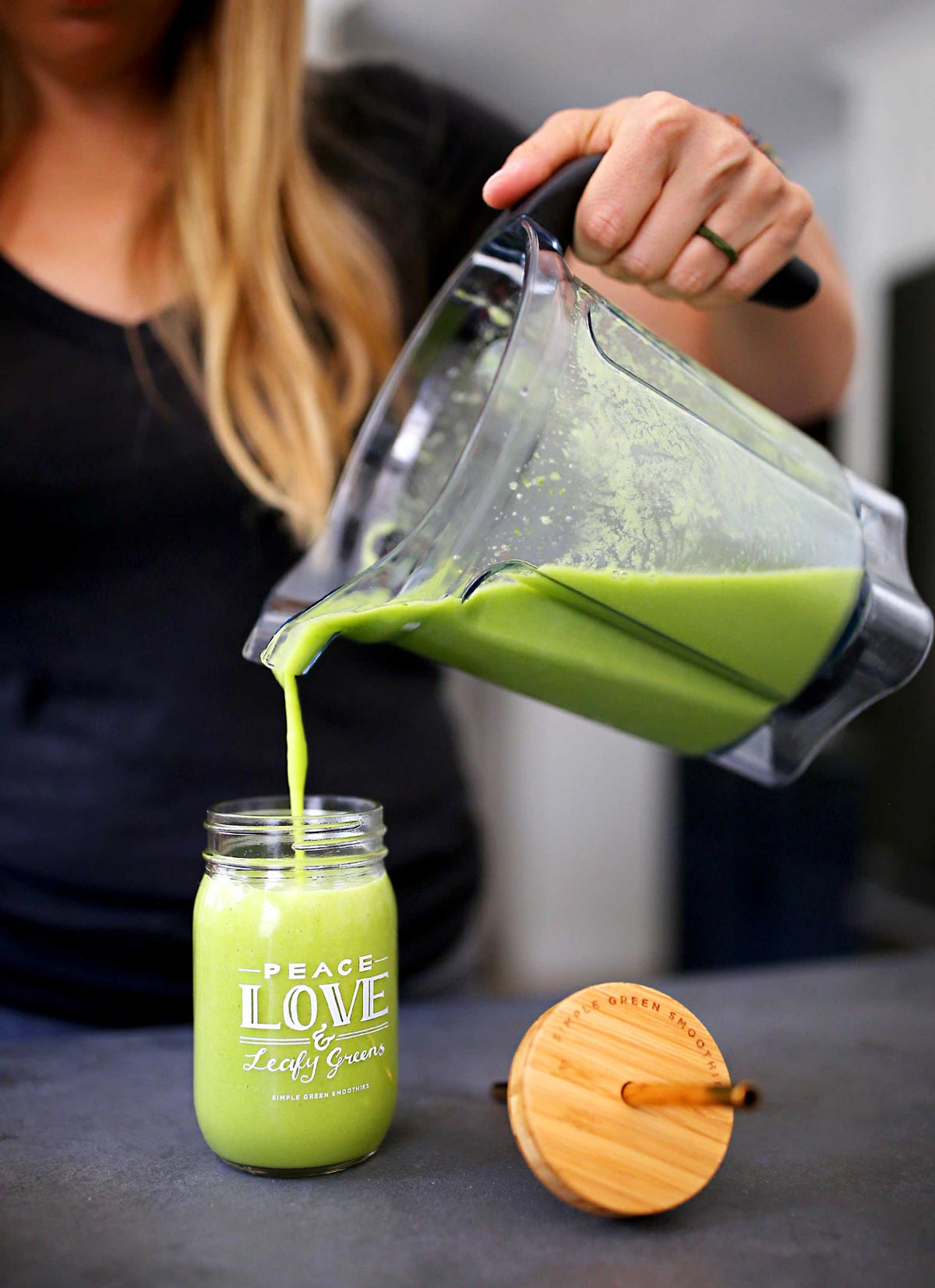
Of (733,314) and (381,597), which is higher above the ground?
(733,314)

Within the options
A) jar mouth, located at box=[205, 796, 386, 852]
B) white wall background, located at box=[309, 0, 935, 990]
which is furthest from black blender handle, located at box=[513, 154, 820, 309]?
white wall background, located at box=[309, 0, 935, 990]

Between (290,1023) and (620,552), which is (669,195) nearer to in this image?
(620,552)

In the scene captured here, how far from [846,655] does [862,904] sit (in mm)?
1962

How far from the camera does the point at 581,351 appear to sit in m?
0.65

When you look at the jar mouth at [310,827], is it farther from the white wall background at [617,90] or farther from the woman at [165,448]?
the white wall background at [617,90]

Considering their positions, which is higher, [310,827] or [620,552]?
[620,552]

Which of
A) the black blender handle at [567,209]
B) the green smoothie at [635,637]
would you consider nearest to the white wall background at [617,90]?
the black blender handle at [567,209]

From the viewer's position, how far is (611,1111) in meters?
0.56

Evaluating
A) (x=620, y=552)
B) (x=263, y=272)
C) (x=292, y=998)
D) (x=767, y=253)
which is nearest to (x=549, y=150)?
(x=767, y=253)

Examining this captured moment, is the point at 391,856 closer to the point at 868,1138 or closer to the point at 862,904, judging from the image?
the point at 868,1138

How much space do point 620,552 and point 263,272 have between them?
52 centimetres

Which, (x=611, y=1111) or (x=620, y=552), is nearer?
(x=611, y=1111)

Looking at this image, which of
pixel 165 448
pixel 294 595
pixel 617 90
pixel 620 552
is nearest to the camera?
pixel 620 552

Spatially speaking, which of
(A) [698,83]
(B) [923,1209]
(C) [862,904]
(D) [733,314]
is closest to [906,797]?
(C) [862,904]
